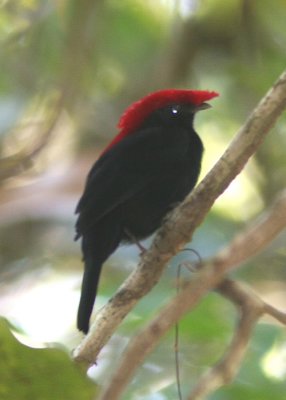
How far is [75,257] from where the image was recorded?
4.62 m

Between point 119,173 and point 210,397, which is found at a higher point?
point 119,173

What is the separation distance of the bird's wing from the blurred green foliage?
0.30 meters

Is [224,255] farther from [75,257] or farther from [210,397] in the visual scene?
[75,257]

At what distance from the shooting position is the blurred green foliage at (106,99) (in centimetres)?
387

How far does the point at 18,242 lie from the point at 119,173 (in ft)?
4.35

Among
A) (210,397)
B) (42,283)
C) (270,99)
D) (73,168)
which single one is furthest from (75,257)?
(270,99)

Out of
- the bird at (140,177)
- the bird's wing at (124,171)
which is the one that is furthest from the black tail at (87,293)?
the bird's wing at (124,171)

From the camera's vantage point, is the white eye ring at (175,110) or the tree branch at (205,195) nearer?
the tree branch at (205,195)

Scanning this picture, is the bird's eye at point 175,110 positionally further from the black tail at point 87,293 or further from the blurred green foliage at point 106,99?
the black tail at point 87,293

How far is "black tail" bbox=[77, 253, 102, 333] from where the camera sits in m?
3.05

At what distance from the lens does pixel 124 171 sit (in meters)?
3.31

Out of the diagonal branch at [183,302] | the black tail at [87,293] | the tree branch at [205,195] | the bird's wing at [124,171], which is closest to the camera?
the diagonal branch at [183,302]

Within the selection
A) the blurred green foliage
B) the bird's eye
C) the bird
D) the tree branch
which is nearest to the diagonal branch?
the tree branch

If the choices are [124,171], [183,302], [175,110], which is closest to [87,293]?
[124,171]
